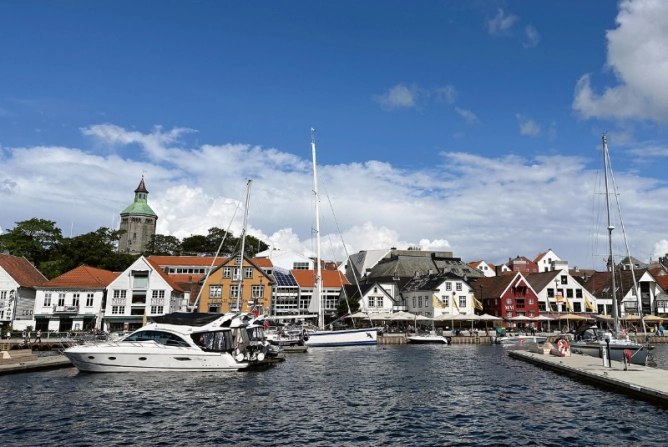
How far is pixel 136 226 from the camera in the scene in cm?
18338

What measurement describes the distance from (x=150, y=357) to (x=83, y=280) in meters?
46.5

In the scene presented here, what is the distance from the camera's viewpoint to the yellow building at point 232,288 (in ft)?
276

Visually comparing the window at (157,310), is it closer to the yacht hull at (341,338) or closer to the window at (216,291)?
the window at (216,291)

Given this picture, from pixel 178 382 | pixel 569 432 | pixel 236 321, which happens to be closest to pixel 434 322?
pixel 236 321

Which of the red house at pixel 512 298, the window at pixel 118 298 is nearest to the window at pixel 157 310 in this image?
the window at pixel 118 298

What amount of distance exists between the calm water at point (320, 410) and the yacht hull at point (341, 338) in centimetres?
2160

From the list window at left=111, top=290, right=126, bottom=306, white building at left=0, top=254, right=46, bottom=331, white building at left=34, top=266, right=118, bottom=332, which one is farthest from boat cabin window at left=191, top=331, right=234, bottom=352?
white building at left=0, top=254, right=46, bottom=331

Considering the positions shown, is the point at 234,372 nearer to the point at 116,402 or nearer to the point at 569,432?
the point at 116,402

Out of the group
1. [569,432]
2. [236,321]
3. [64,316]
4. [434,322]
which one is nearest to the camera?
[569,432]

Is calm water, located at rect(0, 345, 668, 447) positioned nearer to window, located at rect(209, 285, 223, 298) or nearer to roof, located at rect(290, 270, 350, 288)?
window, located at rect(209, 285, 223, 298)

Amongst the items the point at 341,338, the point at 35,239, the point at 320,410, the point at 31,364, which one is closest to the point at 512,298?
the point at 341,338

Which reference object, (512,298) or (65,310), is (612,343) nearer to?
(512,298)

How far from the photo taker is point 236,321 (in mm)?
40531

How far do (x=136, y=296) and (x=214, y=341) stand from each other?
4533 centimetres
